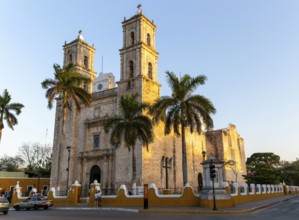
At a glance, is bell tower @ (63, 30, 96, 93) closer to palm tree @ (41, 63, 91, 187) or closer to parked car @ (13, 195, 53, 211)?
palm tree @ (41, 63, 91, 187)

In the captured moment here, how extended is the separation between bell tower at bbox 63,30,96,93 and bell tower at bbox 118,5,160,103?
774cm

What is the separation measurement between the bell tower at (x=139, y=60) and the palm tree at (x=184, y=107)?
9.11 m

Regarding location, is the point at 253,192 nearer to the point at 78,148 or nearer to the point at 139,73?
the point at 139,73

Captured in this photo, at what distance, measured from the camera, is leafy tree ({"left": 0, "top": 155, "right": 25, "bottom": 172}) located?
238 ft

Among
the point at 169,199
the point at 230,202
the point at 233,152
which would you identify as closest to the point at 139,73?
the point at 169,199

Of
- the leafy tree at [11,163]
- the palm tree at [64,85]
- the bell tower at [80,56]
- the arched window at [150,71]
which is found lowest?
the leafy tree at [11,163]

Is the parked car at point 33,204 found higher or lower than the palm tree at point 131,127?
lower

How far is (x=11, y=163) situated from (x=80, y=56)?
46.3m

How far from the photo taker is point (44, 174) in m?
50.4

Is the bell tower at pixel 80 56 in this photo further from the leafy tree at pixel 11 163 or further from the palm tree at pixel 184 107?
the leafy tree at pixel 11 163

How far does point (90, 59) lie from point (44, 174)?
21.7 metres

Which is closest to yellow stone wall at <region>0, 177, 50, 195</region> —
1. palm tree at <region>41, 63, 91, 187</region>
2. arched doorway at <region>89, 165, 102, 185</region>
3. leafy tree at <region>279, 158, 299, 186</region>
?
arched doorway at <region>89, 165, 102, 185</region>

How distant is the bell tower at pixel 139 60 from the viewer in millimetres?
34844

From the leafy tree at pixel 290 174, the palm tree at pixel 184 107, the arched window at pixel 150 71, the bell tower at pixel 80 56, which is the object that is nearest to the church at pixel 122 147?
the arched window at pixel 150 71
